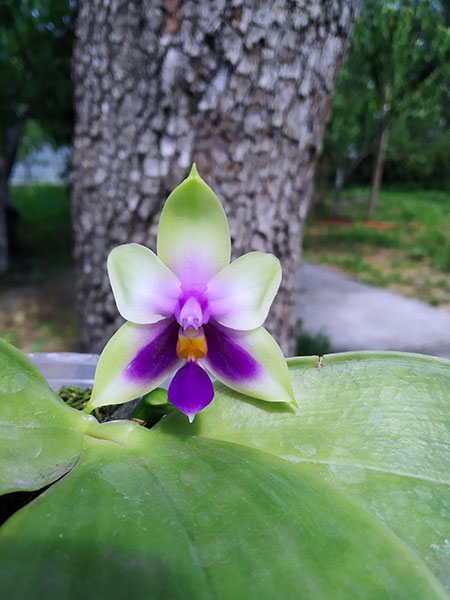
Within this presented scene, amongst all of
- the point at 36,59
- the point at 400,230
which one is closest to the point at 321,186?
the point at 400,230

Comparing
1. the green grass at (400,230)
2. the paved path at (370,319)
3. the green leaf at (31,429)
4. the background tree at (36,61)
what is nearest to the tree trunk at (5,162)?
the background tree at (36,61)

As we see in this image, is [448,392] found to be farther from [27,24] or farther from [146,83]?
[27,24]

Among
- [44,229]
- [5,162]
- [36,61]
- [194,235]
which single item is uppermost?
[36,61]

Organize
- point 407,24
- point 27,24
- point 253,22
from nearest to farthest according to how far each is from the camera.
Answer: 1. point 253,22
2. point 27,24
3. point 407,24

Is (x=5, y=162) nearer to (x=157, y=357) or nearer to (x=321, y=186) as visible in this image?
(x=157, y=357)

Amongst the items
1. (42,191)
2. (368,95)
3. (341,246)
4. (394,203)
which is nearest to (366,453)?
(341,246)

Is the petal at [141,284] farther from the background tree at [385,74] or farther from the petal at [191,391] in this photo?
the background tree at [385,74]
